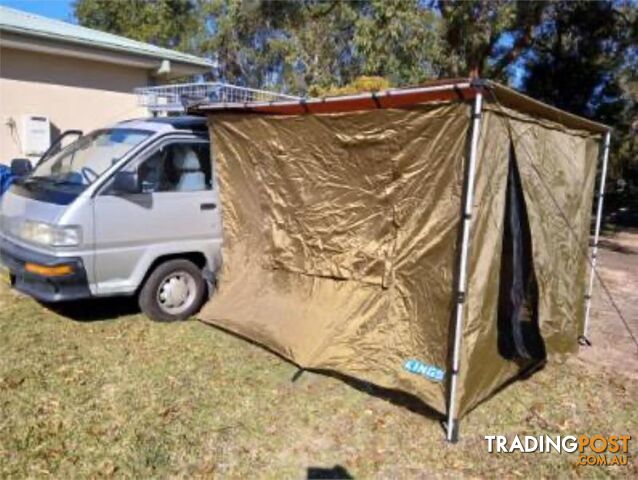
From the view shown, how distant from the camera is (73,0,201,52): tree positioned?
90.7 feet

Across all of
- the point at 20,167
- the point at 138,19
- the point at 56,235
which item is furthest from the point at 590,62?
the point at 138,19

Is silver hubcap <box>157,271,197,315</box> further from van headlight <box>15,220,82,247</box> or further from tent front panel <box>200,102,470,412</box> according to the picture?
van headlight <box>15,220,82,247</box>

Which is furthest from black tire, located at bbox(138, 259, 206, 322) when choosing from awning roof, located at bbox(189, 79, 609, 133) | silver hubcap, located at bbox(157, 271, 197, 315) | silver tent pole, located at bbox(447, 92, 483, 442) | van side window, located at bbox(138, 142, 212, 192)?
silver tent pole, located at bbox(447, 92, 483, 442)

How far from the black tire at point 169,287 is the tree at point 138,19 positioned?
23525mm

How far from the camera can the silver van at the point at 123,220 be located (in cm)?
514

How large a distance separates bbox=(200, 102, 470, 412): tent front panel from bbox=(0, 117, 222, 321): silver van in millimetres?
292

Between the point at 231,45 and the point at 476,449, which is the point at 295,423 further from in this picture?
the point at 231,45

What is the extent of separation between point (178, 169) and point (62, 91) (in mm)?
5059

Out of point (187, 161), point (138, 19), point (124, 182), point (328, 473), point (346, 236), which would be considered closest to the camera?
point (328, 473)

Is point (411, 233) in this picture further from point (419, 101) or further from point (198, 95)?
point (198, 95)

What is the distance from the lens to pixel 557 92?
15.5 metres

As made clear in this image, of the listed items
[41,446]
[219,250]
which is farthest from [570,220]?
[41,446]

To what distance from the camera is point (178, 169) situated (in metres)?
5.86

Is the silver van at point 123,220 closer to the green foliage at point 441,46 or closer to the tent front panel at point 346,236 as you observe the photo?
the tent front panel at point 346,236
